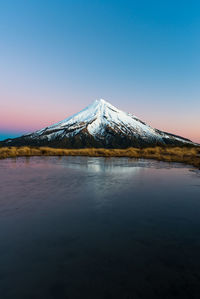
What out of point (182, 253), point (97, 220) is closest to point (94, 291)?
point (182, 253)

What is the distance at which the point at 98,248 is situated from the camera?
433 cm

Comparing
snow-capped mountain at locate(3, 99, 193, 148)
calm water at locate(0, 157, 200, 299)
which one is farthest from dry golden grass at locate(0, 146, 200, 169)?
snow-capped mountain at locate(3, 99, 193, 148)

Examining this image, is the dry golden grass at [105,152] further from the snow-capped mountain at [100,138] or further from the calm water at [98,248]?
the snow-capped mountain at [100,138]

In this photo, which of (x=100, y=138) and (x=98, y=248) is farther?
(x=100, y=138)

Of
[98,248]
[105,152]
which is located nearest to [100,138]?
[105,152]

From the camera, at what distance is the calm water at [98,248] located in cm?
313

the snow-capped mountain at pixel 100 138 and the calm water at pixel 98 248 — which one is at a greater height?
the snow-capped mountain at pixel 100 138

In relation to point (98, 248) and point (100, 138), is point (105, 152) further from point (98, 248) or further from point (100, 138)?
point (100, 138)

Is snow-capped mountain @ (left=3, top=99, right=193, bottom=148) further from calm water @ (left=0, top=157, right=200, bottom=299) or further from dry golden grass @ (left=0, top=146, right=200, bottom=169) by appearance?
calm water @ (left=0, top=157, right=200, bottom=299)

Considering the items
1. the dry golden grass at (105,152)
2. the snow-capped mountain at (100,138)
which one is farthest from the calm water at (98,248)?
the snow-capped mountain at (100,138)

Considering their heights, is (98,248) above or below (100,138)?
below

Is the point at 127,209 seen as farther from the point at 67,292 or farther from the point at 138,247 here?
the point at 67,292

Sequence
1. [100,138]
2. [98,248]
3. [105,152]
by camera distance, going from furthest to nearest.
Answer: [100,138] → [105,152] → [98,248]

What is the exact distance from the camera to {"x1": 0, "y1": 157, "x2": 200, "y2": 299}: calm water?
3.13 m
